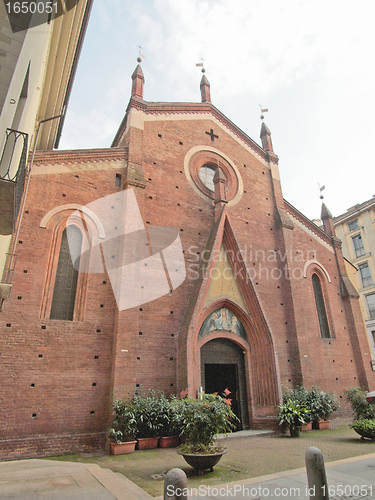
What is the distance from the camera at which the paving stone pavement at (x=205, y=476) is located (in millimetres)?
4746

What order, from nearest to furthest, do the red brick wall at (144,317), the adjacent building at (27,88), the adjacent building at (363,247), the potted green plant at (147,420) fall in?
the adjacent building at (27,88), the red brick wall at (144,317), the potted green plant at (147,420), the adjacent building at (363,247)

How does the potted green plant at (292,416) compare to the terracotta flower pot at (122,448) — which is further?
the potted green plant at (292,416)

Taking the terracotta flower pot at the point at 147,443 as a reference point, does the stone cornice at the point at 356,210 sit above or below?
above

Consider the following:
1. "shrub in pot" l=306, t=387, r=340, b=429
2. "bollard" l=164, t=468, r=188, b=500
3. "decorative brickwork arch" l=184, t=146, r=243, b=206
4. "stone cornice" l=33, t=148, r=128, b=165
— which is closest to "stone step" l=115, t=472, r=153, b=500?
"bollard" l=164, t=468, r=188, b=500

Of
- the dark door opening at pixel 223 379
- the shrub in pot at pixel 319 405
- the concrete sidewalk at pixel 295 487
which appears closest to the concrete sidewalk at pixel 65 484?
the concrete sidewalk at pixel 295 487

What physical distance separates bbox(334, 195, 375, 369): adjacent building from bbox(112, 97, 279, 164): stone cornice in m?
16.2

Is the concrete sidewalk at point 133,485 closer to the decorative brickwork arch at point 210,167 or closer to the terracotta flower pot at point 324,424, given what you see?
the terracotta flower pot at point 324,424

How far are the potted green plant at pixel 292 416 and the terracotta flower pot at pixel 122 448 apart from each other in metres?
5.05

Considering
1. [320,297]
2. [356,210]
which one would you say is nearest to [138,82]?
[320,297]

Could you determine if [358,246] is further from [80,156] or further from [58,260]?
[58,260]

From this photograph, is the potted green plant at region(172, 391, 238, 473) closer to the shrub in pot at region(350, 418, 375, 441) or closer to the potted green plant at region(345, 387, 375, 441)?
the shrub in pot at region(350, 418, 375, 441)

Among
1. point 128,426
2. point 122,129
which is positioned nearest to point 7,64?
point 128,426

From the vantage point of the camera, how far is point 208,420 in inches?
243

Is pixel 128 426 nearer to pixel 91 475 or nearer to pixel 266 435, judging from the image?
pixel 91 475
